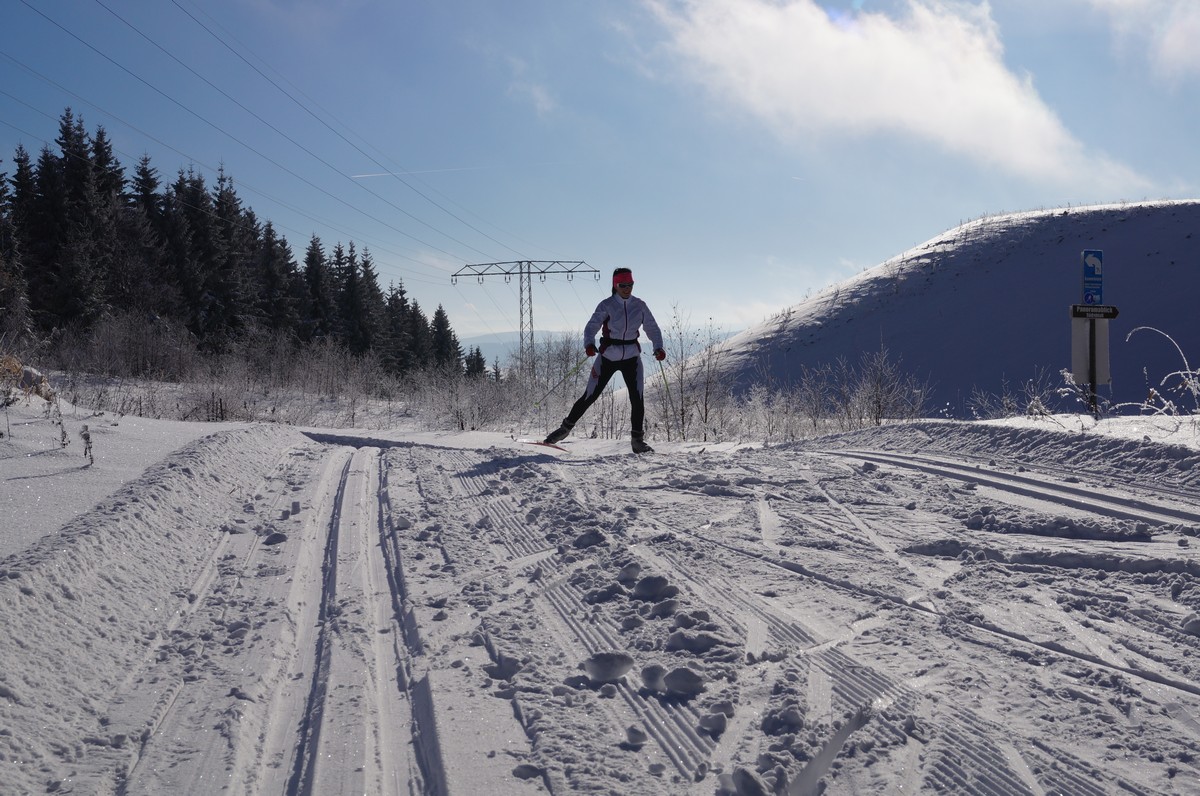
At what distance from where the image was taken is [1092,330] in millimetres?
8500

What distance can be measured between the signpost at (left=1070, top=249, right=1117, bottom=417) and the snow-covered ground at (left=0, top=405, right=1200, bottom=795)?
384 cm

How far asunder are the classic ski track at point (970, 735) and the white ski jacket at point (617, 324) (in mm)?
5862

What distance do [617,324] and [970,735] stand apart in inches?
264

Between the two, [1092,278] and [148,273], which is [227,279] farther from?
[1092,278]

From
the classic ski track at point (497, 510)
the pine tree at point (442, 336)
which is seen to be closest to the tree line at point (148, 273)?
the pine tree at point (442, 336)

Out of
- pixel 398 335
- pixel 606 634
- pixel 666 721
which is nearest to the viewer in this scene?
pixel 666 721

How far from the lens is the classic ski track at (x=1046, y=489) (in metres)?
3.94

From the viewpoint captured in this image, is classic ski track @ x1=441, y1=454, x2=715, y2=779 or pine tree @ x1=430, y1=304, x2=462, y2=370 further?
pine tree @ x1=430, y1=304, x2=462, y2=370

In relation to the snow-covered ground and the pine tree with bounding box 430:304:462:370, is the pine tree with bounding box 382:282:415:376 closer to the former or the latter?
the pine tree with bounding box 430:304:462:370

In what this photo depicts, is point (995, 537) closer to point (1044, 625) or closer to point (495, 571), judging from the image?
point (1044, 625)

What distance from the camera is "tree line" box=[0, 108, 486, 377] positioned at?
25.5 metres

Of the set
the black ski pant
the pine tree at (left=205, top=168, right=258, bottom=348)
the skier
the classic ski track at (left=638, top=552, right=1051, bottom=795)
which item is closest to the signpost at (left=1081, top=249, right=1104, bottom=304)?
the skier

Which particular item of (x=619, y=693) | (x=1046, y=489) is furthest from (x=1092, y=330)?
(x=619, y=693)

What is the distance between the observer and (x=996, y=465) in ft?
18.1
